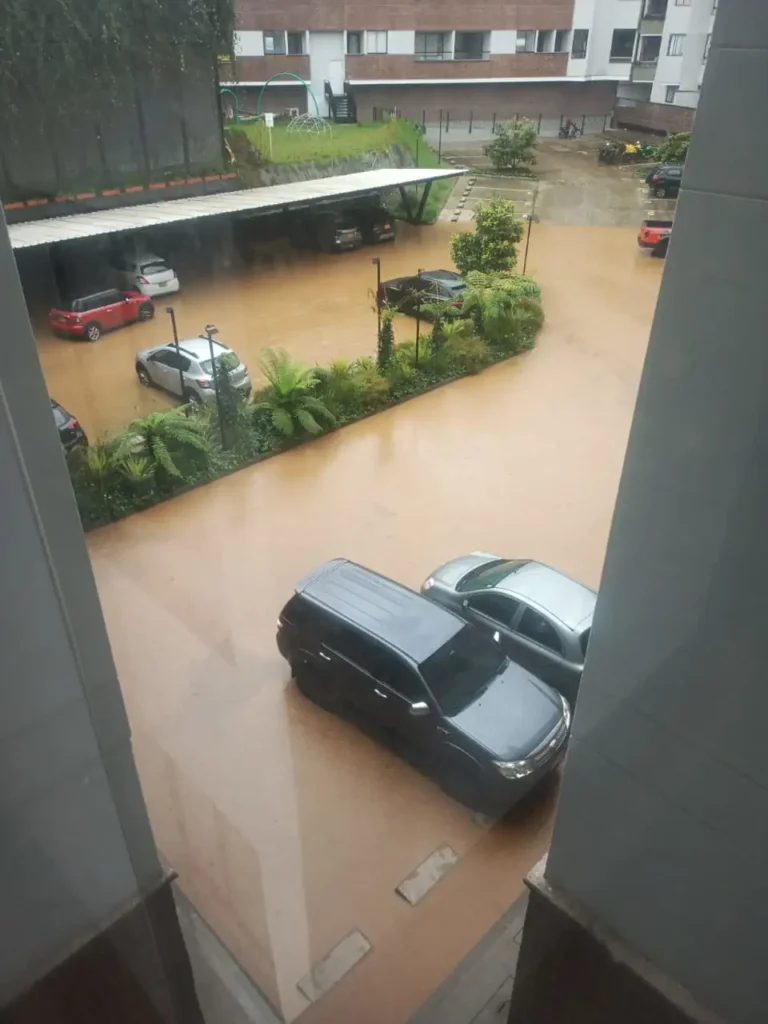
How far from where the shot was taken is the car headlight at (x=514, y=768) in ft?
7.18

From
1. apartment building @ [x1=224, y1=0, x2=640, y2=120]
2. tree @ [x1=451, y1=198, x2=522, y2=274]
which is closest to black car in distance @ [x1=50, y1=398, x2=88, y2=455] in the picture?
apartment building @ [x1=224, y1=0, x2=640, y2=120]

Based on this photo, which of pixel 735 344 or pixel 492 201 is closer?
pixel 735 344

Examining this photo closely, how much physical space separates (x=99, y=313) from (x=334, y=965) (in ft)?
12.7

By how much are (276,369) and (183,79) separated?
2126mm

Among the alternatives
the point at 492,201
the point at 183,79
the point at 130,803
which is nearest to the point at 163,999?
the point at 130,803

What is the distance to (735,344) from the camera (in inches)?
29.8

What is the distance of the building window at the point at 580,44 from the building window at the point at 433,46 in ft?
2.84

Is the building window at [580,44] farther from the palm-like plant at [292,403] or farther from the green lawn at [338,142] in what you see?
the palm-like plant at [292,403]

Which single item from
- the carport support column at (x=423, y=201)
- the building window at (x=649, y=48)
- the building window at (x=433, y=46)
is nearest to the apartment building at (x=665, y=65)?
the building window at (x=649, y=48)

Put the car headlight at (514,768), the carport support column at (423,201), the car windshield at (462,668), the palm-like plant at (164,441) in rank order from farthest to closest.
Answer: the carport support column at (423,201) → the palm-like plant at (164,441) → the car windshield at (462,668) → the car headlight at (514,768)

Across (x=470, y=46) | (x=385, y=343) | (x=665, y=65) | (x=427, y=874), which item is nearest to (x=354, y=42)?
(x=470, y=46)

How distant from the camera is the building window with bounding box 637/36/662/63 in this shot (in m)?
1.70

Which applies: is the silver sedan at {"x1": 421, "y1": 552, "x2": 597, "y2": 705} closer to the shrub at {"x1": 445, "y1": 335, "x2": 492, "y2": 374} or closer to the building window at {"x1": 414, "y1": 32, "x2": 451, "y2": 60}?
the building window at {"x1": 414, "y1": 32, "x2": 451, "y2": 60}

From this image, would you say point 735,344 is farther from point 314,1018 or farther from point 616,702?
point 314,1018
